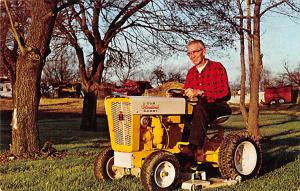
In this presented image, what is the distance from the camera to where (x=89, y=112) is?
22.9m

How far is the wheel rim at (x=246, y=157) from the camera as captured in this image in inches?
286

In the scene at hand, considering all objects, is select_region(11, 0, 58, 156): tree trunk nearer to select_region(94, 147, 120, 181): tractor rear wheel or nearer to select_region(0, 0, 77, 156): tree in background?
select_region(0, 0, 77, 156): tree in background

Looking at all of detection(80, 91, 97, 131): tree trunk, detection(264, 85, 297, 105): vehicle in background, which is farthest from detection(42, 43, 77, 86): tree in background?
detection(80, 91, 97, 131): tree trunk

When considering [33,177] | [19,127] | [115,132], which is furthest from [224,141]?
[19,127]

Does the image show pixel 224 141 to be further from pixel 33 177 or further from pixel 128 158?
pixel 33 177

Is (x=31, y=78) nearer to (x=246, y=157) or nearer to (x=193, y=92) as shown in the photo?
(x=193, y=92)

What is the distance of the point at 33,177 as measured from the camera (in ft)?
24.0

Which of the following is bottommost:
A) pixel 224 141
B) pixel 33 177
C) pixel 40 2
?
pixel 33 177

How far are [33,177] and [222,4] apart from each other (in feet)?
26.4

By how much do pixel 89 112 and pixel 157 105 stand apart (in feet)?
54.3

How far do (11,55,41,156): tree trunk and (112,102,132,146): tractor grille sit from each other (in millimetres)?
4210

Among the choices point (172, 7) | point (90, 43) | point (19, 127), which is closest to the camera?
point (19, 127)

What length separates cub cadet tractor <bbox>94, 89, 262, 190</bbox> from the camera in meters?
6.47

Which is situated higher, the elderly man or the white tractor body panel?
the elderly man
